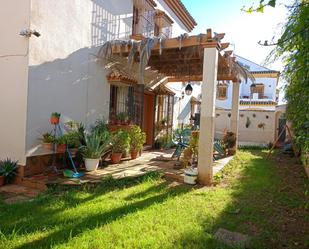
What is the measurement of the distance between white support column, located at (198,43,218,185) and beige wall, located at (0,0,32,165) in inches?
166

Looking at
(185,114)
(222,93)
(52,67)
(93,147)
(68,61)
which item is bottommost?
(93,147)

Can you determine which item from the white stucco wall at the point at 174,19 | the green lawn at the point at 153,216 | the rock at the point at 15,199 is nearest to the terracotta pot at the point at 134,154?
the green lawn at the point at 153,216

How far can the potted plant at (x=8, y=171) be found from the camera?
6.61 m

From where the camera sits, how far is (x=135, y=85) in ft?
34.8

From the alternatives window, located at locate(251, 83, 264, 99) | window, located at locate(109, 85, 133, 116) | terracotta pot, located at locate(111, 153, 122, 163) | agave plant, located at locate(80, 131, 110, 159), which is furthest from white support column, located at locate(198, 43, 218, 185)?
window, located at locate(251, 83, 264, 99)

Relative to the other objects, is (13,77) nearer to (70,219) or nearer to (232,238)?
(70,219)

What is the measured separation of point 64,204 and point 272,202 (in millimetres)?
4104

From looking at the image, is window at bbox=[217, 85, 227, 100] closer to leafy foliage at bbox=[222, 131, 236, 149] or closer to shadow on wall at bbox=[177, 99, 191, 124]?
shadow on wall at bbox=[177, 99, 191, 124]

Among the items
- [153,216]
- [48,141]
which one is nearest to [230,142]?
[48,141]

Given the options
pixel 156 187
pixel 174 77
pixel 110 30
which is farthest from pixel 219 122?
pixel 156 187

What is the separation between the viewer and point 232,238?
414 centimetres

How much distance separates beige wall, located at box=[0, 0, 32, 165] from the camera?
266 inches

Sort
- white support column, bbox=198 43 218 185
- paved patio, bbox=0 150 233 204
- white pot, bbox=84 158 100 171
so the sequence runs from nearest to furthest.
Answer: paved patio, bbox=0 150 233 204 → white support column, bbox=198 43 218 185 → white pot, bbox=84 158 100 171

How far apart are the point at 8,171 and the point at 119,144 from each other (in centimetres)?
316
